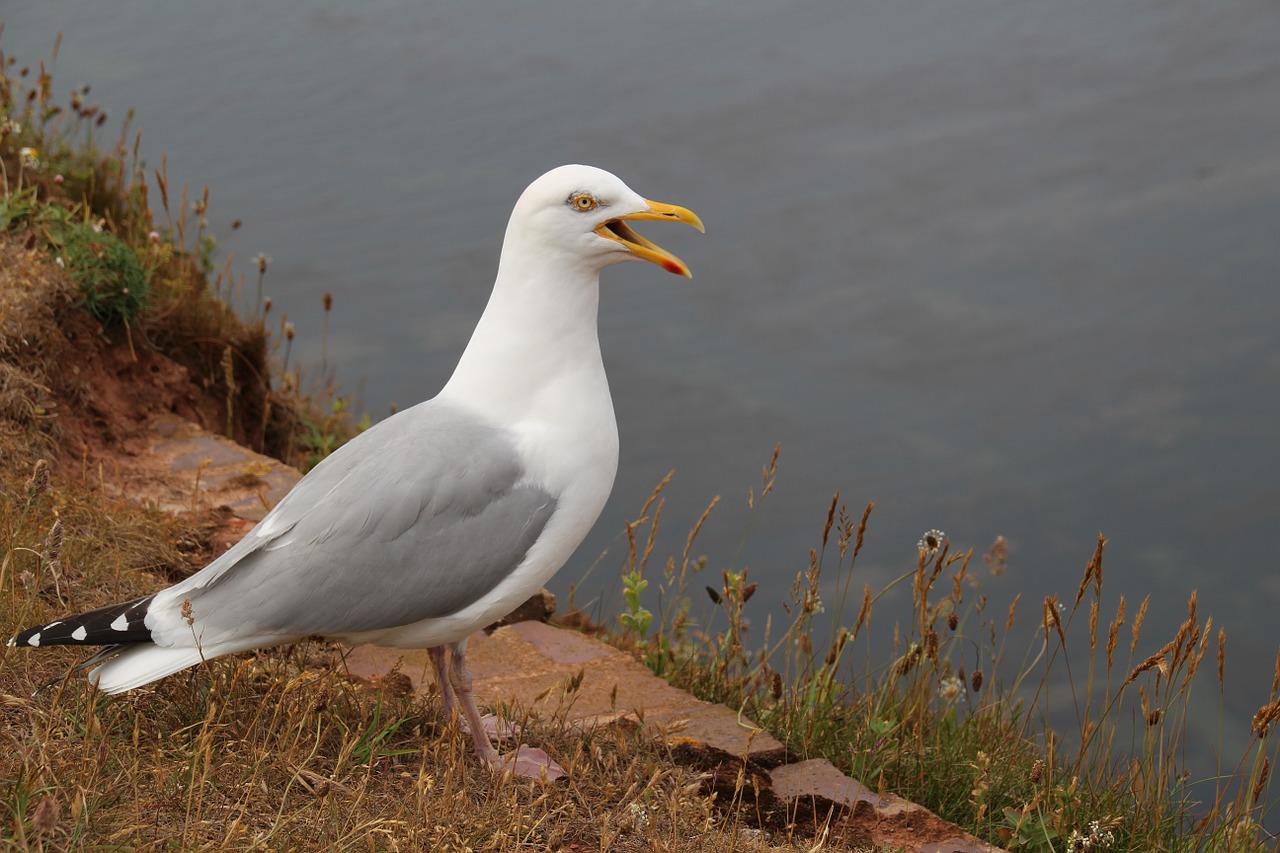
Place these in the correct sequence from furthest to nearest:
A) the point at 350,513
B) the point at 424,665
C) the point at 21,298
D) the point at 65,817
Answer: the point at 21,298 → the point at 424,665 → the point at 350,513 → the point at 65,817

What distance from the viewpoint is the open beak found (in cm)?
362

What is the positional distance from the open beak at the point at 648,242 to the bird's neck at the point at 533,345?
0.43 ft

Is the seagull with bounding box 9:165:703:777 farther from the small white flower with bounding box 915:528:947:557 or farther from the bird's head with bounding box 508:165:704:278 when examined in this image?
the small white flower with bounding box 915:528:947:557

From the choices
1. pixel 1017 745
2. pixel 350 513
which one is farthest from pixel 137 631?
pixel 1017 745

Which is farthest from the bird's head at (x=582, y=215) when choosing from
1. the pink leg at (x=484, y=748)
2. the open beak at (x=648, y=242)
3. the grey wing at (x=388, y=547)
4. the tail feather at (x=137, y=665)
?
the tail feather at (x=137, y=665)

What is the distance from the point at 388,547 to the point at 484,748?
0.61 meters

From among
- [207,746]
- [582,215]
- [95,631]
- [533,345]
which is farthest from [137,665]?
[582,215]

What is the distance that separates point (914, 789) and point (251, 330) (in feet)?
12.2

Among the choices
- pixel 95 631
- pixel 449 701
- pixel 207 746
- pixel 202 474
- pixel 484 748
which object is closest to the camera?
pixel 207 746

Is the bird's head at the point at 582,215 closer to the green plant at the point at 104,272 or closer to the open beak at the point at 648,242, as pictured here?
the open beak at the point at 648,242

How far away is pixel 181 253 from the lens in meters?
6.54

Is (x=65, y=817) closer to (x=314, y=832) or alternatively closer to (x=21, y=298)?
(x=314, y=832)

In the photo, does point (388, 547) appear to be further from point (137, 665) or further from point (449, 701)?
point (137, 665)

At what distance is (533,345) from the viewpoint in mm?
3641
